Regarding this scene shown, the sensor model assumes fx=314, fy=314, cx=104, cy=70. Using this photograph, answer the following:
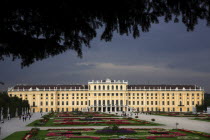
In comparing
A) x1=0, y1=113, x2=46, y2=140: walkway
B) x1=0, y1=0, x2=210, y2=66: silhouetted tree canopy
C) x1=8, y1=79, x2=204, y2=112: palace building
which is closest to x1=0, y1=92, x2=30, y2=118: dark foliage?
x1=0, y1=113, x2=46, y2=140: walkway

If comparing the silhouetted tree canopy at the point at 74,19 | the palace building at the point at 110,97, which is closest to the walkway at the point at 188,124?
the silhouetted tree canopy at the point at 74,19

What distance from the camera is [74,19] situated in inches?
166

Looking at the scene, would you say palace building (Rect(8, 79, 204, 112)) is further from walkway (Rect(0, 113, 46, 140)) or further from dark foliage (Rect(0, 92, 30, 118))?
walkway (Rect(0, 113, 46, 140))

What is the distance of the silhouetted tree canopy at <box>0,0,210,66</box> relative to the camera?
398cm

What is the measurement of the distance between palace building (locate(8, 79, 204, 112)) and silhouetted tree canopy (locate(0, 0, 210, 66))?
305 ft

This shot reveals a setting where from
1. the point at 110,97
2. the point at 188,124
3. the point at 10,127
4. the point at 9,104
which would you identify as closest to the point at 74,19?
the point at 10,127

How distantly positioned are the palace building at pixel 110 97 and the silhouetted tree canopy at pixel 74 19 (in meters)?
92.8

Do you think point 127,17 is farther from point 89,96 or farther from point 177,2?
point 89,96

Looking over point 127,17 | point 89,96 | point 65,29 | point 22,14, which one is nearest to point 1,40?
point 22,14

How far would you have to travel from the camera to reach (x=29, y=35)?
15.0ft

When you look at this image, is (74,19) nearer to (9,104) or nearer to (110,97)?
(9,104)

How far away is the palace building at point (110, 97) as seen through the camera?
97812mm

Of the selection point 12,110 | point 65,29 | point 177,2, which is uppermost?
point 177,2

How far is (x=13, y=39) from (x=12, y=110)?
177 feet
